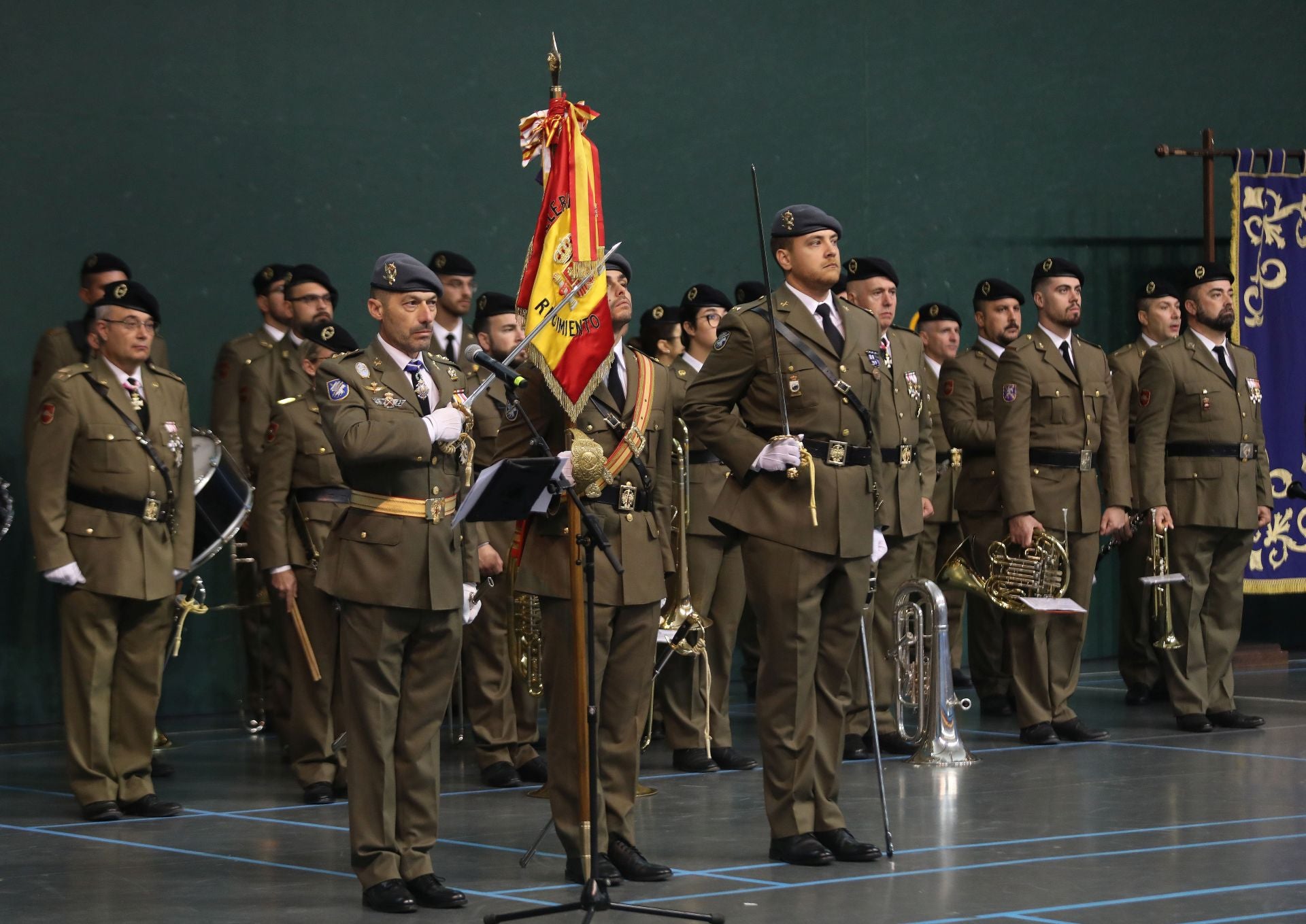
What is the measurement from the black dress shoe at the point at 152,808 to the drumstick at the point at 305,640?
2.46 feet

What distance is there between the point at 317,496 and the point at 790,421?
2478 millimetres

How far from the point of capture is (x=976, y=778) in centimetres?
763

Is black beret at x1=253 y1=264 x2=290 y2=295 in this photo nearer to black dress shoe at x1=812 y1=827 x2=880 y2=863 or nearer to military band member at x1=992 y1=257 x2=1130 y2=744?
military band member at x1=992 y1=257 x2=1130 y2=744

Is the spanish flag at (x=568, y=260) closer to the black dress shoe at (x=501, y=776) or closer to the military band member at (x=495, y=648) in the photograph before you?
the military band member at (x=495, y=648)

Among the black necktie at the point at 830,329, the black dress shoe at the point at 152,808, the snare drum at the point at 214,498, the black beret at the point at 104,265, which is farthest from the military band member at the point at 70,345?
the black necktie at the point at 830,329

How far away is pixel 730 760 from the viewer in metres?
8.16

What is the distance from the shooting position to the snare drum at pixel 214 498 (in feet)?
25.7

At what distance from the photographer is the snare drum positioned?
7840 millimetres

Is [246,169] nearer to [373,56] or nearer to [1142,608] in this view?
[373,56]

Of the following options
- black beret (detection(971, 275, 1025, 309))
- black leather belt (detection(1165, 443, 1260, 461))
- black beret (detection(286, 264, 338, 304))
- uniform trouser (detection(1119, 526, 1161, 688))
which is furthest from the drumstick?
uniform trouser (detection(1119, 526, 1161, 688))

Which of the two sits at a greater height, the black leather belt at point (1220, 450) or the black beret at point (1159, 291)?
the black beret at point (1159, 291)

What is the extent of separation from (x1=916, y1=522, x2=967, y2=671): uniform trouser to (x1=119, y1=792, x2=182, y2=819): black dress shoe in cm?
427

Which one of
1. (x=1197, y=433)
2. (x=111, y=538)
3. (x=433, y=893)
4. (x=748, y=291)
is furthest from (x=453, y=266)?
(x=433, y=893)

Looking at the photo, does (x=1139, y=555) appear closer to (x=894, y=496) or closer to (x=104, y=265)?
(x=894, y=496)
